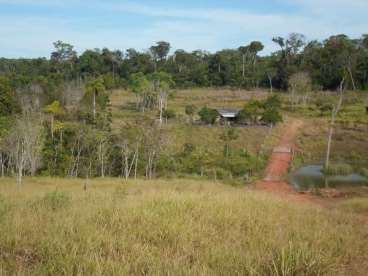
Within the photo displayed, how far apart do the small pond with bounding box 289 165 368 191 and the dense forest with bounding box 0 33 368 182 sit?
3536 mm

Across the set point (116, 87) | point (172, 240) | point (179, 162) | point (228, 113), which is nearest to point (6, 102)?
point (179, 162)

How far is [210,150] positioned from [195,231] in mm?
30495

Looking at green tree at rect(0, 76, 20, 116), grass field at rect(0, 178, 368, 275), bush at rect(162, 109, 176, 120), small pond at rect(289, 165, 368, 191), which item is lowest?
small pond at rect(289, 165, 368, 191)

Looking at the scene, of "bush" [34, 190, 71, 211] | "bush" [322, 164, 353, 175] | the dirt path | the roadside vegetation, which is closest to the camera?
the roadside vegetation

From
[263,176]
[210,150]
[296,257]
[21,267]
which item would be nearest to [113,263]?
[21,267]

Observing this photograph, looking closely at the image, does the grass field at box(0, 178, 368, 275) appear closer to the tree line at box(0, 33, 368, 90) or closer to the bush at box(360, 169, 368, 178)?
the bush at box(360, 169, 368, 178)

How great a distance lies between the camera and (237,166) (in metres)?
29.7

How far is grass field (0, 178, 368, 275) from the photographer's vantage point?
12.8ft

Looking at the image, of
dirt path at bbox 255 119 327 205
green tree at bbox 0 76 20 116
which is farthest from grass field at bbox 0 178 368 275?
green tree at bbox 0 76 20 116

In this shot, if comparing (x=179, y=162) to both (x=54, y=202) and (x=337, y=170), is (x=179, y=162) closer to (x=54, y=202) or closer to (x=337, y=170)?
(x=337, y=170)

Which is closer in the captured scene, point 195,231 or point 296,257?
point 296,257

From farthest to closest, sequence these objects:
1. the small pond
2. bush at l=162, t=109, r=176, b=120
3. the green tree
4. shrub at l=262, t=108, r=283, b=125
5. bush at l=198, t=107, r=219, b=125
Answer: bush at l=162, t=109, r=176, b=120, bush at l=198, t=107, r=219, b=125, shrub at l=262, t=108, r=283, b=125, the green tree, the small pond

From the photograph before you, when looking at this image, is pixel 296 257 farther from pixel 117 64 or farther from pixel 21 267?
pixel 117 64

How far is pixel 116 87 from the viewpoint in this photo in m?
71.2
